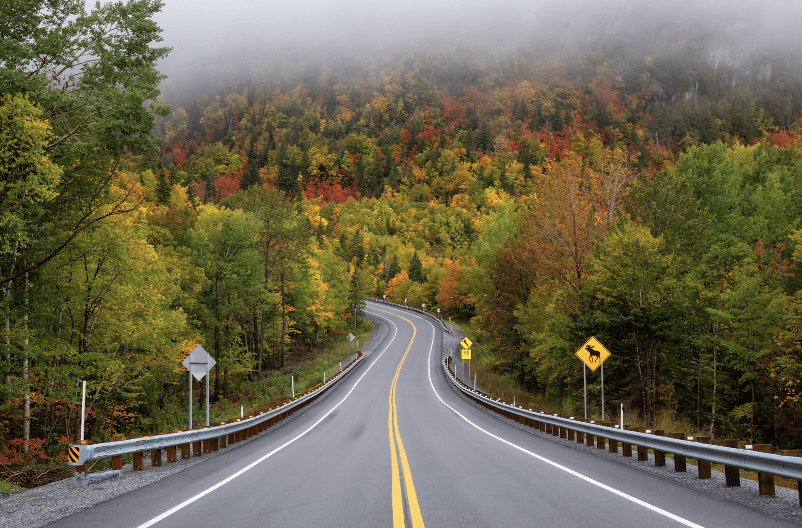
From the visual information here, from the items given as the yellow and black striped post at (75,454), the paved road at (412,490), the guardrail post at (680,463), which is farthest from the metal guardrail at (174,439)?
the guardrail post at (680,463)

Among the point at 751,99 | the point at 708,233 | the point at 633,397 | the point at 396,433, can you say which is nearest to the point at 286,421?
the point at 396,433

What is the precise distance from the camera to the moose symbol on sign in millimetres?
16817

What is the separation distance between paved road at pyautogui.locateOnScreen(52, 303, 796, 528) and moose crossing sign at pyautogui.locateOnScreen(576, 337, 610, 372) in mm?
3054

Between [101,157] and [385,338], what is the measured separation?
2249 inches

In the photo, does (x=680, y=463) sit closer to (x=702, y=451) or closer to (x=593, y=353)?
(x=702, y=451)

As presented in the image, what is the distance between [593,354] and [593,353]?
0.14 feet

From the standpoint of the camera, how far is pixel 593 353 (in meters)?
17.0

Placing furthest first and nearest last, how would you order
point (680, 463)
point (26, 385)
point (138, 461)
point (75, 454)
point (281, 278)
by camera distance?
point (281, 278) → point (26, 385) → point (138, 461) → point (680, 463) → point (75, 454)

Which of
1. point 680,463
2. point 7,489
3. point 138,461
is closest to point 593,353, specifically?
point 680,463

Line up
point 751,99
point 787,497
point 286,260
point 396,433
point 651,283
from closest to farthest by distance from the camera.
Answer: point 787,497 → point 396,433 → point 651,283 → point 286,260 → point 751,99

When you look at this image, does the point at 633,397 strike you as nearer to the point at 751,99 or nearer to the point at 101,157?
A: the point at 101,157

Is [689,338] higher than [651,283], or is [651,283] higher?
A: [651,283]

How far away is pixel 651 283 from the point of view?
25.2 meters

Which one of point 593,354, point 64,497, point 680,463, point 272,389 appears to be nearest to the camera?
point 64,497
